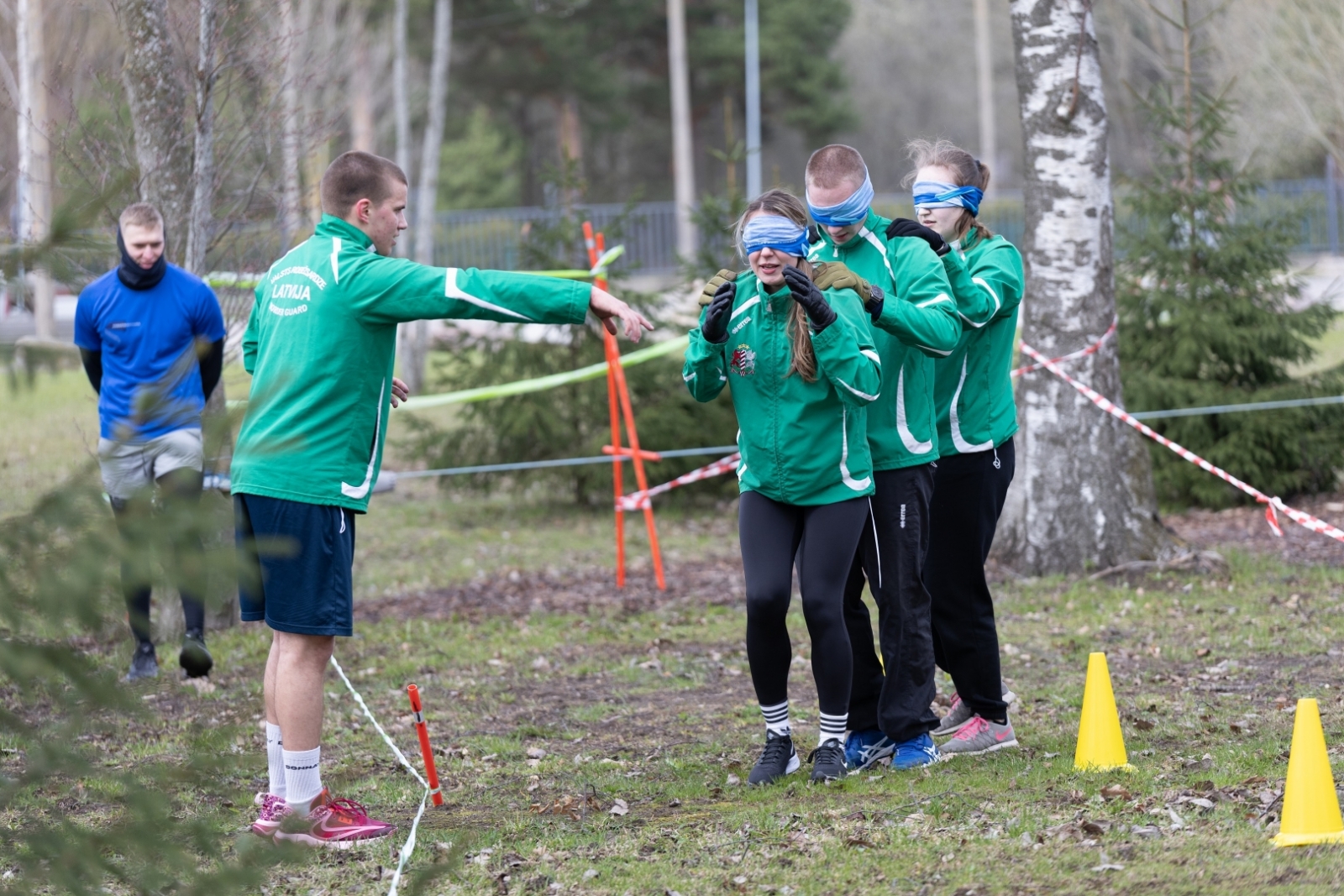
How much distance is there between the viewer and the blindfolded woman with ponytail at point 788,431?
A: 450 cm

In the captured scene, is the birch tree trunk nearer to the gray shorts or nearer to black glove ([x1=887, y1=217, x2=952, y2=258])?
black glove ([x1=887, y1=217, x2=952, y2=258])

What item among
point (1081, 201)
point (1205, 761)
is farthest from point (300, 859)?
point (1081, 201)

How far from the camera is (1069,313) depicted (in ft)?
27.4

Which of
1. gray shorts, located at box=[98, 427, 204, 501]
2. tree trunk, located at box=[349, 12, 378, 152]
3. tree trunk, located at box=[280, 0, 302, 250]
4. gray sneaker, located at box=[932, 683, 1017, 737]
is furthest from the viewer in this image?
tree trunk, located at box=[349, 12, 378, 152]

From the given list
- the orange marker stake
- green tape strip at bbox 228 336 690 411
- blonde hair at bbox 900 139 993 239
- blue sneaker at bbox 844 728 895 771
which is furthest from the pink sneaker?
green tape strip at bbox 228 336 690 411

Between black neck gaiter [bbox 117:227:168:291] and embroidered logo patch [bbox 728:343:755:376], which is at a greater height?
black neck gaiter [bbox 117:227:168:291]

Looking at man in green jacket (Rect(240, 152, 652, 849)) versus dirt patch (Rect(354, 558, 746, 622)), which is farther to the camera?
dirt patch (Rect(354, 558, 746, 622))

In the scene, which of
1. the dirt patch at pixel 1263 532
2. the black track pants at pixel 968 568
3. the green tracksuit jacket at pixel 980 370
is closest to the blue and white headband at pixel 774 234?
the green tracksuit jacket at pixel 980 370

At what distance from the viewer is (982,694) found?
16.8 ft

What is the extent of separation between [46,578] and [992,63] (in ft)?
174

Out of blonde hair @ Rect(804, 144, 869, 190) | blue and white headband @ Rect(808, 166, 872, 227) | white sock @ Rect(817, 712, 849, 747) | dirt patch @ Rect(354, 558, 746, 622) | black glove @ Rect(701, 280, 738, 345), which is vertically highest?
blonde hair @ Rect(804, 144, 869, 190)

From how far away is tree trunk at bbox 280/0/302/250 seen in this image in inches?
324

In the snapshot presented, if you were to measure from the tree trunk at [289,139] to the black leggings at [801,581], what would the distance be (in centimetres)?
471

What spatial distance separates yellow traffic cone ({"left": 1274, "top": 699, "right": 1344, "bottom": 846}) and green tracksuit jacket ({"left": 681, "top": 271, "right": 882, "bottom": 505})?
148 centimetres
